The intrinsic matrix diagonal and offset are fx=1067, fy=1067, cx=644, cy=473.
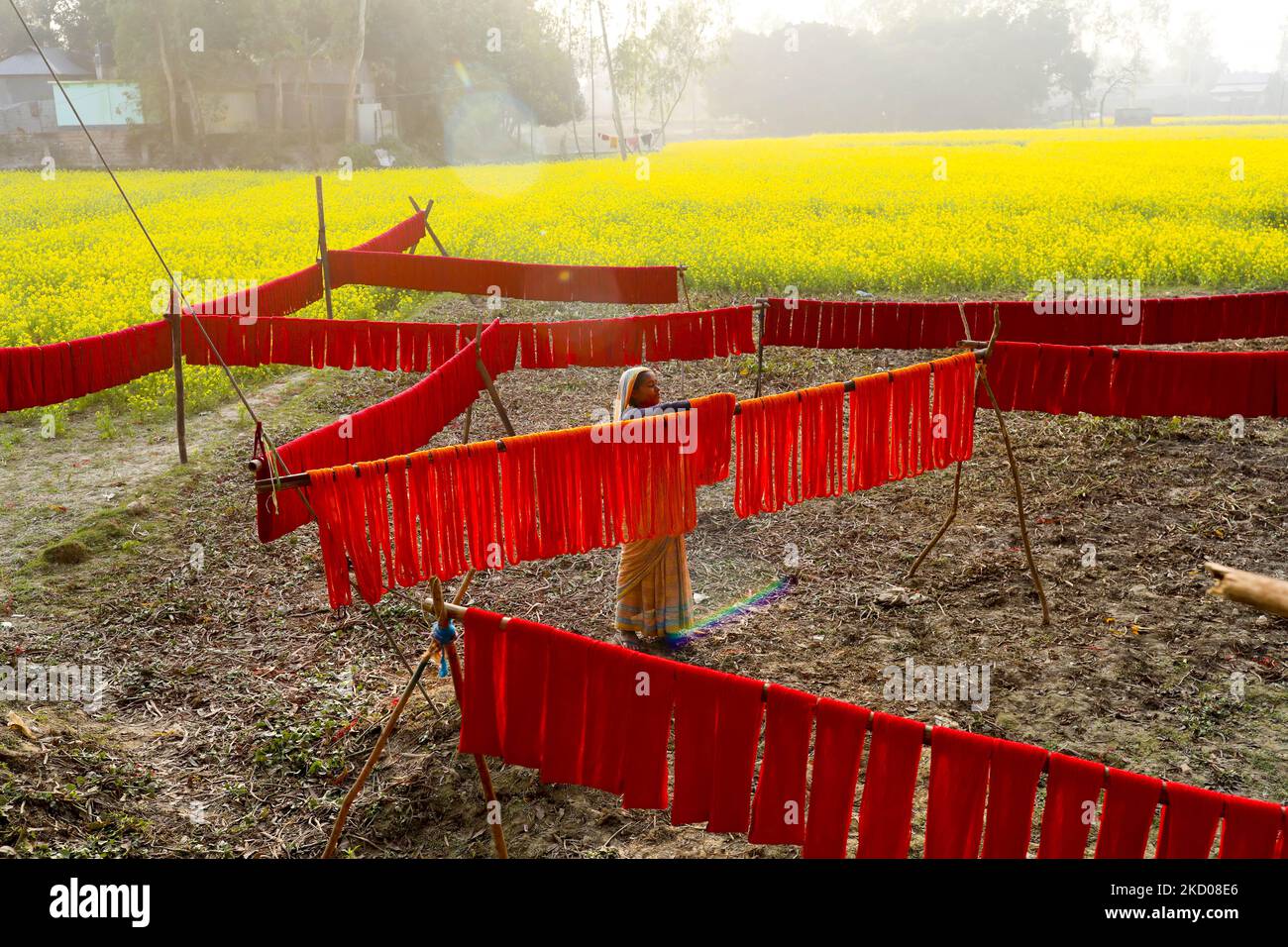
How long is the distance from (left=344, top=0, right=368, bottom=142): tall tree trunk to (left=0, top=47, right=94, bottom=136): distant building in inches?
514

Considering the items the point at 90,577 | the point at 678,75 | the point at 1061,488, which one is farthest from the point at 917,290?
the point at 678,75

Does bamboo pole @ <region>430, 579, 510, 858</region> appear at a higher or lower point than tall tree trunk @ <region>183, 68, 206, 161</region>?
lower

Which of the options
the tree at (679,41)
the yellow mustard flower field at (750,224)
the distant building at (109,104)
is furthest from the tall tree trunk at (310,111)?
the tree at (679,41)

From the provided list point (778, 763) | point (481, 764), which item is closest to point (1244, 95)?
point (778, 763)

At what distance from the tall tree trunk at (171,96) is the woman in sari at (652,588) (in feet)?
150

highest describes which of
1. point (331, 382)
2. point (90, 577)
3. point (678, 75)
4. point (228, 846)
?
point (678, 75)

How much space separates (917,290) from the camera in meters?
16.5

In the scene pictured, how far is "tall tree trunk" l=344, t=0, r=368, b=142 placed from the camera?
43.9 meters

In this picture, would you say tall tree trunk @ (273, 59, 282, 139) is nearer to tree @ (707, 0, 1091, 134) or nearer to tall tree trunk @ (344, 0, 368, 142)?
tall tree trunk @ (344, 0, 368, 142)

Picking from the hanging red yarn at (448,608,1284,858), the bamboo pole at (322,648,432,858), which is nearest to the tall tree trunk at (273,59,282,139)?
the bamboo pole at (322,648,432,858)

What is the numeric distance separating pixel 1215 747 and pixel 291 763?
182 inches

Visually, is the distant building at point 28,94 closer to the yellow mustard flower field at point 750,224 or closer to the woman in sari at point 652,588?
the yellow mustard flower field at point 750,224

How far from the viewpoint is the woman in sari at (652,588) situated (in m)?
6.29

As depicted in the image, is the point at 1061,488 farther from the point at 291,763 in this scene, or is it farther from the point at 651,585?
the point at 291,763
